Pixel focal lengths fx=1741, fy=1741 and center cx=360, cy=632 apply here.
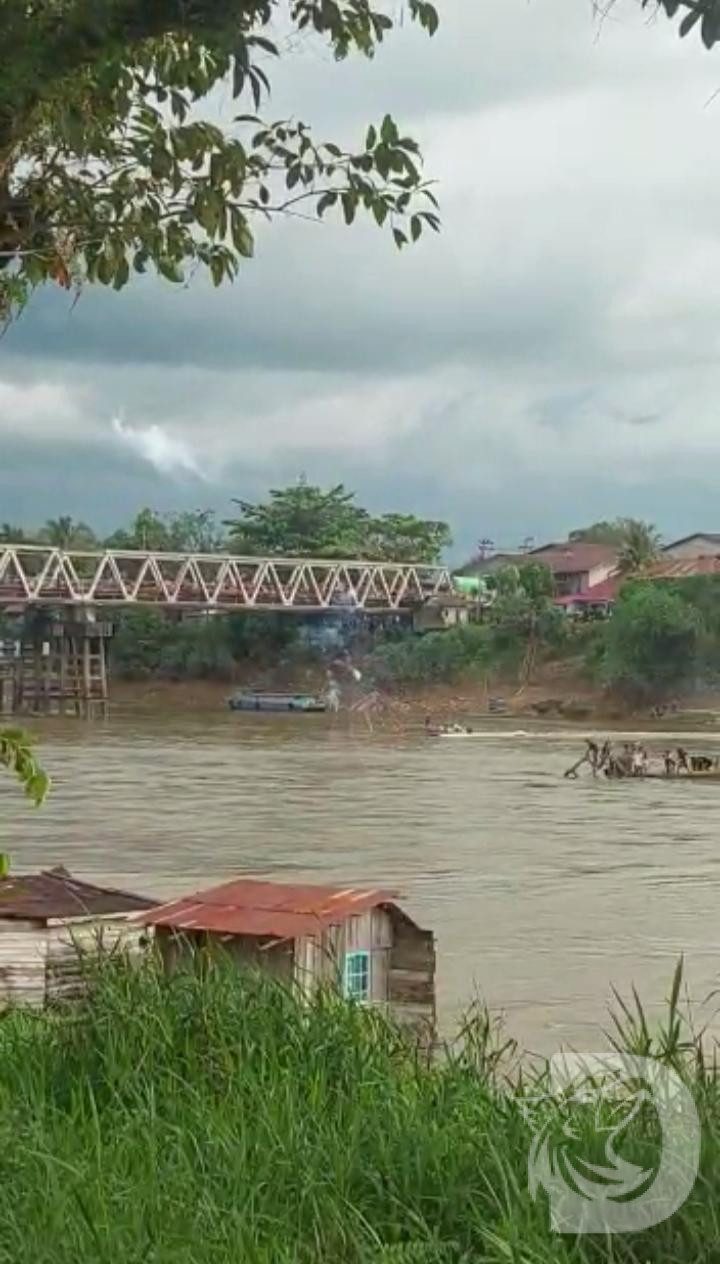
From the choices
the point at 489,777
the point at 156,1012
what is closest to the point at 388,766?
the point at 489,777

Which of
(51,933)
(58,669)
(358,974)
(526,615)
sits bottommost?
(358,974)

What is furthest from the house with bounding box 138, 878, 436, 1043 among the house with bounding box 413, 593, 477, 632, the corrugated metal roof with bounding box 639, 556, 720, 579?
the house with bounding box 413, 593, 477, 632

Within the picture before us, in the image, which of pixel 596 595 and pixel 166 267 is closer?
pixel 166 267

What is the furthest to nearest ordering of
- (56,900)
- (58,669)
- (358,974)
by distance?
1. (58,669)
2. (56,900)
3. (358,974)

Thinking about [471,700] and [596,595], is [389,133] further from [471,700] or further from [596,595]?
[596,595]

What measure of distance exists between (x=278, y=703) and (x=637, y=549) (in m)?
13.9

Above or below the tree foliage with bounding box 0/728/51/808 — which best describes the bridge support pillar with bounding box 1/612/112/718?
above

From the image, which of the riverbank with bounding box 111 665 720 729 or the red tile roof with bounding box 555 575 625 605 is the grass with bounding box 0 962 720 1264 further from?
the red tile roof with bounding box 555 575 625 605

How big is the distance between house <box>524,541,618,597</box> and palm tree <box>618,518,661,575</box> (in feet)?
9.59

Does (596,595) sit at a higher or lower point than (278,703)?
higher

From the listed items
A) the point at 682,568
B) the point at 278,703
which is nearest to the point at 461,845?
the point at 682,568

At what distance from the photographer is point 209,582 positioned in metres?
61.7

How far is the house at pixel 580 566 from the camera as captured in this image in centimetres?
6975

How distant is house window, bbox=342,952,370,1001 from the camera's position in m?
5.86
